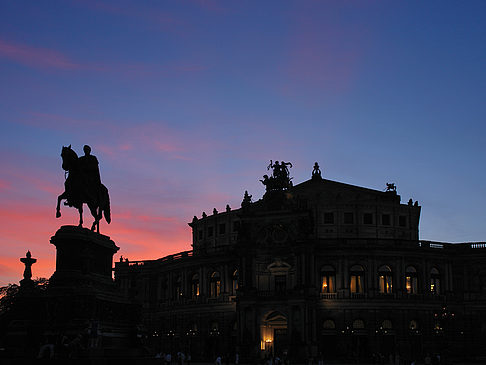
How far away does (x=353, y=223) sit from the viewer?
332 ft

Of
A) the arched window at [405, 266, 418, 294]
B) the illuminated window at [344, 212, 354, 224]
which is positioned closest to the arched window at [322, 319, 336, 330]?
the arched window at [405, 266, 418, 294]

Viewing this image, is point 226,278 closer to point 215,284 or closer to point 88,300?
point 215,284

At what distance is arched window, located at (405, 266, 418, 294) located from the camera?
295ft

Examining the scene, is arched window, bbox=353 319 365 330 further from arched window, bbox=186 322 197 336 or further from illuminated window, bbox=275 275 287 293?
arched window, bbox=186 322 197 336

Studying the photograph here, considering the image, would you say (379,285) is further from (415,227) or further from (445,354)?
(415,227)

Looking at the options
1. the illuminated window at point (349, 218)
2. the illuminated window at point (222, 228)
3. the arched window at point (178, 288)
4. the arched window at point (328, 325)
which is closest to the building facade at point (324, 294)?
the arched window at point (328, 325)

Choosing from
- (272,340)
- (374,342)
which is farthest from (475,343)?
(272,340)

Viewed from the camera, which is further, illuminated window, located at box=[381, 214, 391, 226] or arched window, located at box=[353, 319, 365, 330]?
illuminated window, located at box=[381, 214, 391, 226]

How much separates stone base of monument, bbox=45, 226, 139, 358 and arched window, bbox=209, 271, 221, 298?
63.6m

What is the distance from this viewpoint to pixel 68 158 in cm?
3275

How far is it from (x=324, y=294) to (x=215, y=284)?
18.0 meters

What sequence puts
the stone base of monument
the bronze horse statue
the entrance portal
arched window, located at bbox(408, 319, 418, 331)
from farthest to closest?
1. arched window, located at bbox(408, 319, 418, 331)
2. the entrance portal
3. the bronze horse statue
4. the stone base of monument

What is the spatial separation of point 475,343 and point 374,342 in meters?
14.7

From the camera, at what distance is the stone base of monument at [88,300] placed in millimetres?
29266
